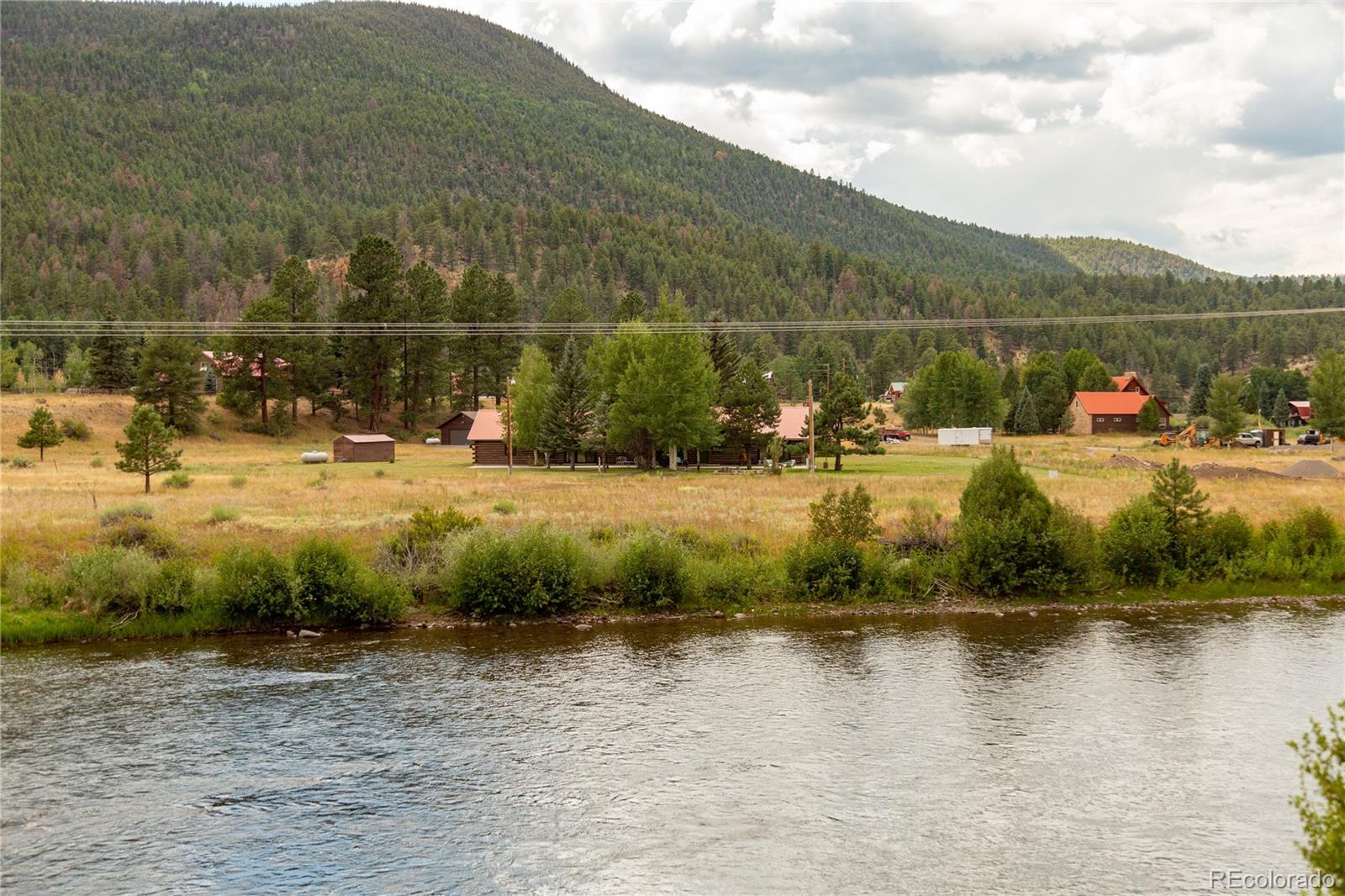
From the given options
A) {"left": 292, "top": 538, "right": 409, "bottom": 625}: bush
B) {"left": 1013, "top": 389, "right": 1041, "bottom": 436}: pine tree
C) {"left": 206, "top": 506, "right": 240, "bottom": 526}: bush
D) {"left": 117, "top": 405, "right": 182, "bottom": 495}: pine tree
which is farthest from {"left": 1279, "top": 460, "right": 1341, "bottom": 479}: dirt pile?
{"left": 1013, "top": 389, "right": 1041, "bottom": 436}: pine tree

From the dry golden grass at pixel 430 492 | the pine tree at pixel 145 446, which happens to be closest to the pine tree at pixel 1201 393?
the dry golden grass at pixel 430 492

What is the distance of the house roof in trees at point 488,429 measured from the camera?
76.5m

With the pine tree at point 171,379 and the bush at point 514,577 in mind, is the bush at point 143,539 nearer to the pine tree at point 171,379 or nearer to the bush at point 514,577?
the bush at point 514,577

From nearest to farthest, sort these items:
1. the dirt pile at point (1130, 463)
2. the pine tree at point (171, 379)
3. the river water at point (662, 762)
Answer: the river water at point (662, 762) < the dirt pile at point (1130, 463) < the pine tree at point (171, 379)

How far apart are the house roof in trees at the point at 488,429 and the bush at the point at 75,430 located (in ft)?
86.7

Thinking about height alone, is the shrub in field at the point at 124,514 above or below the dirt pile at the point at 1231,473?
above

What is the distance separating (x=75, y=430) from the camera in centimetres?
7419

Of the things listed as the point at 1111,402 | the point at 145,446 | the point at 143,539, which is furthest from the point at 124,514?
the point at 1111,402

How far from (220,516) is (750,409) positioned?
1425 inches

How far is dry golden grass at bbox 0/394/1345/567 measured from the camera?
3928 cm

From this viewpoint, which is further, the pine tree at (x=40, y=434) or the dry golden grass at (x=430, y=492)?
the pine tree at (x=40, y=434)

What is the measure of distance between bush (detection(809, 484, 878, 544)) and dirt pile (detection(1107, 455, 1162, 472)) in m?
36.3

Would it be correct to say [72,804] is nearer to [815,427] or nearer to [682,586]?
[682,586]

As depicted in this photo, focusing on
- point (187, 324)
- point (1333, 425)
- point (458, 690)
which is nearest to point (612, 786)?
point (458, 690)
